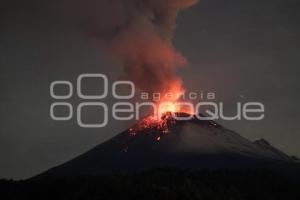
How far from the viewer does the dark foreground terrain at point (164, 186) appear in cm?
9475

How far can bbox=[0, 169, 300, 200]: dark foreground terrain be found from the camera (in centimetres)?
9475

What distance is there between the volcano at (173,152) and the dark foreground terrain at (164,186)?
17181 millimetres

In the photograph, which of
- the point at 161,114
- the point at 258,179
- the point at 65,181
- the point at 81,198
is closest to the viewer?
the point at 81,198

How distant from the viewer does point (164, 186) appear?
102 metres

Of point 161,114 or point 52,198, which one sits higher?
point 161,114

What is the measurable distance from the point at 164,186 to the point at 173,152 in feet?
189

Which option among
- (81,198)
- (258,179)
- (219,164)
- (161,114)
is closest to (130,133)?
(161,114)

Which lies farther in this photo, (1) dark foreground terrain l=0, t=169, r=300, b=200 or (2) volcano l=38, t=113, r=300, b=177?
(2) volcano l=38, t=113, r=300, b=177

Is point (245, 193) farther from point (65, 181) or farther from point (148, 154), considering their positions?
point (148, 154)

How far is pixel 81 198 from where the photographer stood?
92.3 m

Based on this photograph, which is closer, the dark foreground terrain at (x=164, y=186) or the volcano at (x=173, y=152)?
the dark foreground terrain at (x=164, y=186)

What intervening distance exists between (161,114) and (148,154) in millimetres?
24723

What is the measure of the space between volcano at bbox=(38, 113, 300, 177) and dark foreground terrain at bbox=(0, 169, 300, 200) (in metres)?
17.2

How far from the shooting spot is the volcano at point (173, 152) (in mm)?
148363
